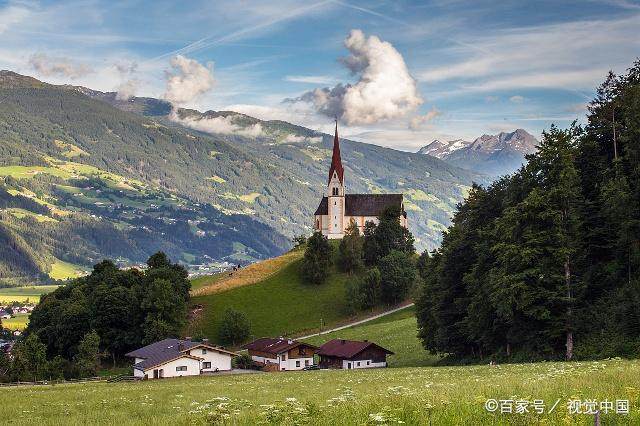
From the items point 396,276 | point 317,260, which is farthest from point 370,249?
point 396,276

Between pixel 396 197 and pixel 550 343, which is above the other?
pixel 396 197

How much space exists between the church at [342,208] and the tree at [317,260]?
27.1 meters

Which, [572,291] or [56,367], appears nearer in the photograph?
[572,291]

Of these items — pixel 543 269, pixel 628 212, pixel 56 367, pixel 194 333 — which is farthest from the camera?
pixel 194 333

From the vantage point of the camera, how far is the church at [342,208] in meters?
164

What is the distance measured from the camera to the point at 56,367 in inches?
3524

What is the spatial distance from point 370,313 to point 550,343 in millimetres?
77763

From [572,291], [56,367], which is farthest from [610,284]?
[56,367]

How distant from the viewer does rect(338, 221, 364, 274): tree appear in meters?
140

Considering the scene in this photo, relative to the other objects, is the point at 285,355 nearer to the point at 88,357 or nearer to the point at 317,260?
the point at 88,357

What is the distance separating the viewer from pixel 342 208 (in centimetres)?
16588

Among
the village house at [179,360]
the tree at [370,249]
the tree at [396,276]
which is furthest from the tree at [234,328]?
the tree at [370,249]

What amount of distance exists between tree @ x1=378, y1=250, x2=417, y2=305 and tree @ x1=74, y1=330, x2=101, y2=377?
5735 centimetres

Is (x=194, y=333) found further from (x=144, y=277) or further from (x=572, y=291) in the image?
(x=572, y=291)
